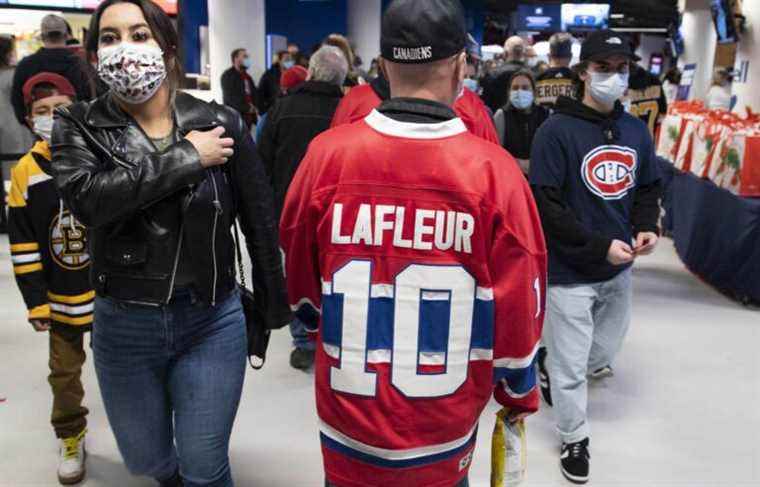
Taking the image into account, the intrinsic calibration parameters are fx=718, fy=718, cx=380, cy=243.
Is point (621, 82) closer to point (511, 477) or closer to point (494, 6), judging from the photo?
point (511, 477)

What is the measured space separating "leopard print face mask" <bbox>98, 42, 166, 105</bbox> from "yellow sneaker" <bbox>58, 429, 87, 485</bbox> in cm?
152

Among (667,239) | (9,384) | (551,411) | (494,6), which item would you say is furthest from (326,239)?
(494,6)

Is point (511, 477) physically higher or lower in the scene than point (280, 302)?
lower

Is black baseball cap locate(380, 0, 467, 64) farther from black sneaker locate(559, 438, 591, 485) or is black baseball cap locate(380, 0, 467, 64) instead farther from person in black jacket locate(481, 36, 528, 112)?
person in black jacket locate(481, 36, 528, 112)

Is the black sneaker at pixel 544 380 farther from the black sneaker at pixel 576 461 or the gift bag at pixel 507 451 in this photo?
the gift bag at pixel 507 451

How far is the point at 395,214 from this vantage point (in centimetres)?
140

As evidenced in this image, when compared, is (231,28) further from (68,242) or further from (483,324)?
(483,324)

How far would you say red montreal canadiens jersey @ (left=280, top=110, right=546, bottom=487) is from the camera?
4.56 ft

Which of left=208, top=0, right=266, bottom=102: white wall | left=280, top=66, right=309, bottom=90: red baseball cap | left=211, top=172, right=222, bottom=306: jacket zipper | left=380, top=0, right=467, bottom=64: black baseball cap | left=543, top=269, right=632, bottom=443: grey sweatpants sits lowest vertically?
left=543, top=269, right=632, bottom=443: grey sweatpants

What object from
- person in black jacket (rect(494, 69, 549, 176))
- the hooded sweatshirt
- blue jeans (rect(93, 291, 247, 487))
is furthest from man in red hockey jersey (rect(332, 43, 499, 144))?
blue jeans (rect(93, 291, 247, 487))

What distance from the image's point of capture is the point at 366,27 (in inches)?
649

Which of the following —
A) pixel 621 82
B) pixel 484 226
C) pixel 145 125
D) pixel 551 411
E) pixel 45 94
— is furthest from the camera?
pixel 551 411

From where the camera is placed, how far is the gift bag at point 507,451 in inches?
63.5

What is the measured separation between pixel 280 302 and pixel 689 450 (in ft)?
6.56
